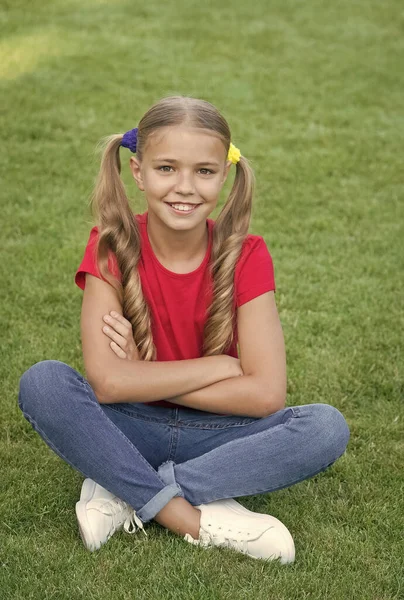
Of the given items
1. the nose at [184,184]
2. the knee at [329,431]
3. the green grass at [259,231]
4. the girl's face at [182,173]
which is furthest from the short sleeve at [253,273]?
the green grass at [259,231]

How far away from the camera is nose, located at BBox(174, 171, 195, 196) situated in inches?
123

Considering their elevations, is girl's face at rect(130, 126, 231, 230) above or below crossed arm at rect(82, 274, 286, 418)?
above

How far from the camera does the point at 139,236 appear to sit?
11.0 feet

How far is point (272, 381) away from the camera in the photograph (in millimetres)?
3158

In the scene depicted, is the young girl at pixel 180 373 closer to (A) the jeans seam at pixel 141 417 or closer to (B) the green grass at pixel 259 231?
(A) the jeans seam at pixel 141 417

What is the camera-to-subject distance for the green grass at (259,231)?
2938 millimetres

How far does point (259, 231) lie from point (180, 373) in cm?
330

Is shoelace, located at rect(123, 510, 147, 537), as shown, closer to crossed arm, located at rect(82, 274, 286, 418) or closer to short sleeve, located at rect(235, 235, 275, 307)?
crossed arm, located at rect(82, 274, 286, 418)

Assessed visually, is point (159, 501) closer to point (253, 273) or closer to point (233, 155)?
point (253, 273)

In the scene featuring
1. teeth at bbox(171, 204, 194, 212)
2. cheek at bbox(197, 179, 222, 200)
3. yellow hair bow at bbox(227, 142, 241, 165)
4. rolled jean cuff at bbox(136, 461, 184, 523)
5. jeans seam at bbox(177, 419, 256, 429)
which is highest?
yellow hair bow at bbox(227, 142, 241, 165)

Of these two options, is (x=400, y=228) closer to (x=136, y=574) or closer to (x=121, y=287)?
(x=121, y=287)

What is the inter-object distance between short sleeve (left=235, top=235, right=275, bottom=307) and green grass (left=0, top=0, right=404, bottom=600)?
0.76 metres

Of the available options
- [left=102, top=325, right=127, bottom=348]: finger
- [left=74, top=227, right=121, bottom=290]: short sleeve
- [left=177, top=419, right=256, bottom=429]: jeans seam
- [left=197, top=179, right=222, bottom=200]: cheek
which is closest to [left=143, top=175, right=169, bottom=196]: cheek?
[left=197, top=179, right=222, bottom=200]: cheek

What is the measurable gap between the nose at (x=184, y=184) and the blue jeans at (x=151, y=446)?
68 cm
